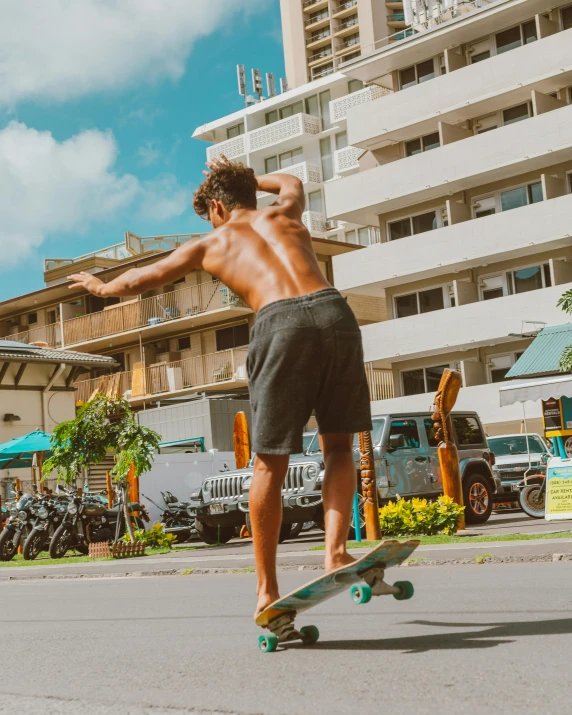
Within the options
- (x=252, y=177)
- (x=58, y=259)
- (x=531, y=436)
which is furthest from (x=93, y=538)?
(x=58, y=259)

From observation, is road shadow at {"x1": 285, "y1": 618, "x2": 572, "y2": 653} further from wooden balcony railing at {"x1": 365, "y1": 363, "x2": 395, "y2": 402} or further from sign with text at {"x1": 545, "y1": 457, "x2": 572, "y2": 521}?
wooden balcony railing at {"x1": 365, "y1": 363, "x2": 395, "y2": 402}

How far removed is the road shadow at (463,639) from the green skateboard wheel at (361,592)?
0.17 metres

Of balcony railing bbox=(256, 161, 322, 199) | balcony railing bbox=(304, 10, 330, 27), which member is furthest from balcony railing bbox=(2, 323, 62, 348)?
balcony railing bbox=(304, 10, 330, 27)

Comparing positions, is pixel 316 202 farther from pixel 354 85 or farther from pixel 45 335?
pixel 45 335

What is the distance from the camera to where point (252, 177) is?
16.1 ft

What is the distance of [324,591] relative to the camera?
421cm

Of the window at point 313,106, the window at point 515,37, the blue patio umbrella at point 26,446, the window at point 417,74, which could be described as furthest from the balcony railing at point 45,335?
the blue patio umbrella at point 26,446

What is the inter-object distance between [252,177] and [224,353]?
41533 millimetres

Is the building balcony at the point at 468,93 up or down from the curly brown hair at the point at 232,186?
up

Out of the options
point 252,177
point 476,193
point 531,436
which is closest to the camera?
point 252,177

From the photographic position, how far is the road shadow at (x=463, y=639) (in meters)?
3.99

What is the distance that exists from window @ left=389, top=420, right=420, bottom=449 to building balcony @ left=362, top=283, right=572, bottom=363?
1744cm

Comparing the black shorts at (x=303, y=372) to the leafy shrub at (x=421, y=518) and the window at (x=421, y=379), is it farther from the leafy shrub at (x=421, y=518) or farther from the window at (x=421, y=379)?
the window at (x=421, y=379)

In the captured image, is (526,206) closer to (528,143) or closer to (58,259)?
(528,143)
